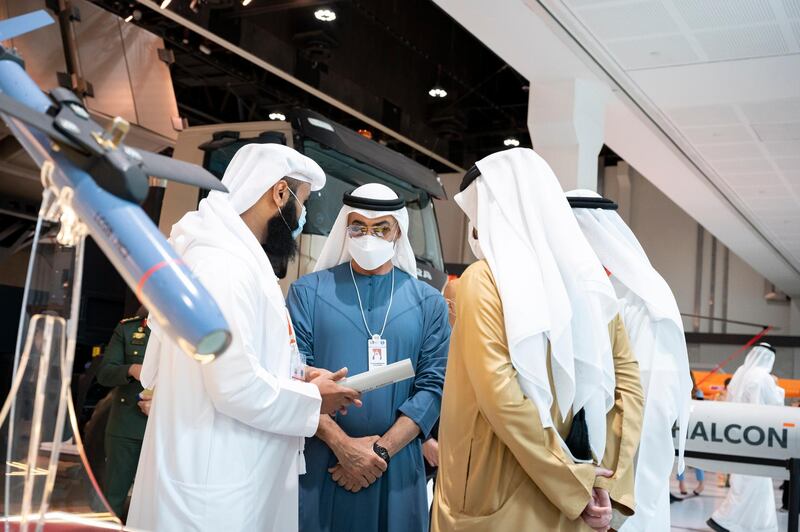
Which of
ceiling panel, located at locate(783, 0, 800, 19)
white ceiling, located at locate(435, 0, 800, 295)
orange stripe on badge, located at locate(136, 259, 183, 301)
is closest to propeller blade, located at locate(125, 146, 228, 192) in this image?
orange stripe on badge, located at locate(136, 259, 183, 301)

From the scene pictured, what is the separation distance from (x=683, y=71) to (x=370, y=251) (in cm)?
459

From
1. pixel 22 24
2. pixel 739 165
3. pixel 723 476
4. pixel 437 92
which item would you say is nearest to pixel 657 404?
pixel 22 24

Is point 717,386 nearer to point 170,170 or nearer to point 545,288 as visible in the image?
point 545,288

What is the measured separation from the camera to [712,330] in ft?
54.7

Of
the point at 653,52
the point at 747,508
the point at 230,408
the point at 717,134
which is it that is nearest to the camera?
the point at 230,408

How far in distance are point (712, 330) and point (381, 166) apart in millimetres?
12569

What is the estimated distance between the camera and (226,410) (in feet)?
6.34

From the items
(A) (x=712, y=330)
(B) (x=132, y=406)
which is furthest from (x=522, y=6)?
(A) (x=712, y=330)

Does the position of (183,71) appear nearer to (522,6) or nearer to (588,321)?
(522,6)

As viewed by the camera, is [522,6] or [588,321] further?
[522,6]

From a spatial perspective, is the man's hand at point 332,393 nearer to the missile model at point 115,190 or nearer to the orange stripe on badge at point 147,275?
the missile model at point 115,190

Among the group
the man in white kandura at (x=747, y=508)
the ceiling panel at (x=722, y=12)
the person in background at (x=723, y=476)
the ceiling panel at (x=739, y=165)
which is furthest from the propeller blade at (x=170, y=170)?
the person in background at (x=723, y=476)

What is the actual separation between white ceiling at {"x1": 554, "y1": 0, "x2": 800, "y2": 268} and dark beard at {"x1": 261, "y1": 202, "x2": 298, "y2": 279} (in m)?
3.66

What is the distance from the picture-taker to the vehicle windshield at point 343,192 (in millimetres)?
5324
